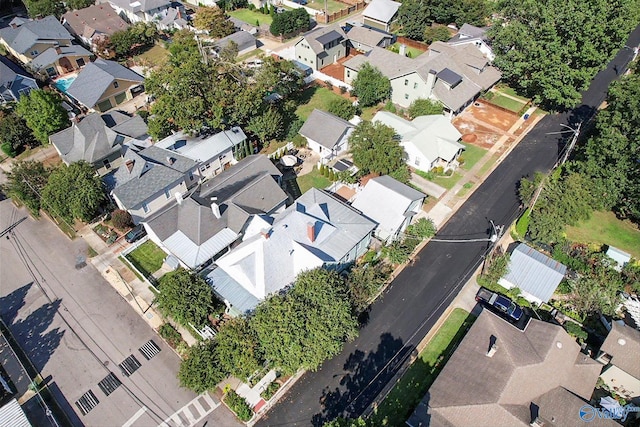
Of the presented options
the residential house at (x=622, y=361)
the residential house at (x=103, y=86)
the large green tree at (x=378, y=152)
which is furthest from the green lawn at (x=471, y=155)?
the residential house at (x=103, y=86)

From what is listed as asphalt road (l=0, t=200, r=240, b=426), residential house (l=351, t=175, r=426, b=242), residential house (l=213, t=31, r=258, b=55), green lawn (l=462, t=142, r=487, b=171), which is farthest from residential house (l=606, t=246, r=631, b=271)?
residential house (l=213, t=31, r=258, b=55)

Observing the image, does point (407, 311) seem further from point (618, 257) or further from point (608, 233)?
point (608, 233)

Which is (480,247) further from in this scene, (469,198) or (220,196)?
(220,196)

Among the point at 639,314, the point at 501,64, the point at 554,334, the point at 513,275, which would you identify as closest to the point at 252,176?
the point at 513,275

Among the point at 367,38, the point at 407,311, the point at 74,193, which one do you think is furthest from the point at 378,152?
the point at 367,38

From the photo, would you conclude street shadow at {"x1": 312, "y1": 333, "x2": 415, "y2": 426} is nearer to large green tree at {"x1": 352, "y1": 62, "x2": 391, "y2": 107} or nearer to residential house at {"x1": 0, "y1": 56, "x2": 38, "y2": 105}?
large green tree at {"x1": 352, "y1": 62, "x2": 391, "y2": 107}
